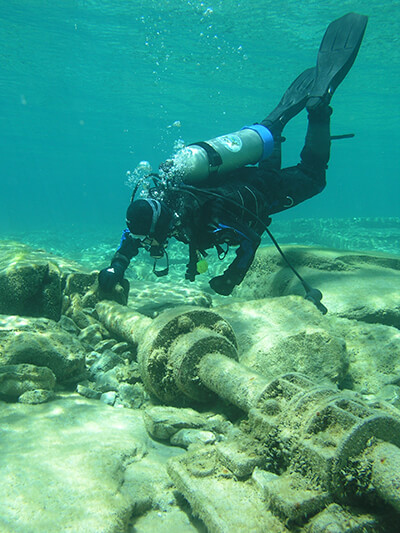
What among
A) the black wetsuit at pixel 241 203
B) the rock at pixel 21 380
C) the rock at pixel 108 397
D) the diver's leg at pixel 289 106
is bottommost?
the rock at pixel 108 397

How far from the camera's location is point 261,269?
25.7 ft

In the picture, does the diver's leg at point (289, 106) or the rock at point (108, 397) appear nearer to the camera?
the rock at point (108, 397)

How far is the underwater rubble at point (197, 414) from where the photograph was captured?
166 cm

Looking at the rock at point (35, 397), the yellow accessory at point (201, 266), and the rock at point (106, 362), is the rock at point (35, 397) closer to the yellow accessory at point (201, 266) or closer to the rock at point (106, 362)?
the rock at point (106, 362)

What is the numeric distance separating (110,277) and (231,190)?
242 centimetres

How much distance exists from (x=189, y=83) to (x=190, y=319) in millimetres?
32288

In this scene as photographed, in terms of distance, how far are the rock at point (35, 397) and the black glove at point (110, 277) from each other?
267 cm

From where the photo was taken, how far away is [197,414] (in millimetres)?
3137

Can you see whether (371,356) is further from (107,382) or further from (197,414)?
(107,382)

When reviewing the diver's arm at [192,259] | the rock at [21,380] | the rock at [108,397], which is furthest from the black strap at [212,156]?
the rock at [21,380]


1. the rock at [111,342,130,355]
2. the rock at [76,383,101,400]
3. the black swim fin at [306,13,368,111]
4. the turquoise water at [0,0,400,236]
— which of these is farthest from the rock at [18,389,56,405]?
the turquoise water at [0,0,400,236]

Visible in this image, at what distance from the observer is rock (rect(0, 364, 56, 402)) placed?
3104mm

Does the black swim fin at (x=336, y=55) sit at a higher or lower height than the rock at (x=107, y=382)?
higher

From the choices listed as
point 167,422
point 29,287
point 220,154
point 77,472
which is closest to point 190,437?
point 167,422
